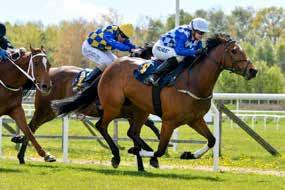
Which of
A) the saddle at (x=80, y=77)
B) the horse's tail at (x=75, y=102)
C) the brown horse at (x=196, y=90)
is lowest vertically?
the horse's tail at (x=75, y=102)

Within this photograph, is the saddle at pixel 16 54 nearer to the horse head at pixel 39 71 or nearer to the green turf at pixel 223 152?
the horse head at pixel 39 71

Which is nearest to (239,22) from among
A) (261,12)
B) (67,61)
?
(261,12)

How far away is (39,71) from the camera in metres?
11.4

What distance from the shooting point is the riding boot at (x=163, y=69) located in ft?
36.2

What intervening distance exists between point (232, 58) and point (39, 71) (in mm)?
2740

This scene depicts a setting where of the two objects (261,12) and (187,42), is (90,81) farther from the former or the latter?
(261,12)

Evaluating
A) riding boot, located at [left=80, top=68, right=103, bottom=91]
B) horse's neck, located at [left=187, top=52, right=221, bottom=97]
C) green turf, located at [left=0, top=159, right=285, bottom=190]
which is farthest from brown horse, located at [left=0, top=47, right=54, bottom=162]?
horse's neck, located at [left=187, top=52, right=221, bottom=97]

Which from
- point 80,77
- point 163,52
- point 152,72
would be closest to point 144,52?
point 163,52

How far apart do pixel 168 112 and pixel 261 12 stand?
70814 millimetres

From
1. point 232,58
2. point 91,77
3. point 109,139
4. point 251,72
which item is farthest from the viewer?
point 91,77

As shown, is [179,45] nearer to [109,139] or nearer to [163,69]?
[163,69]

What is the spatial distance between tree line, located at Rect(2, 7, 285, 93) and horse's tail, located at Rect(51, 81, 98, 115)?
3427 cm

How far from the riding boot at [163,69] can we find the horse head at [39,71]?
58.0 inches

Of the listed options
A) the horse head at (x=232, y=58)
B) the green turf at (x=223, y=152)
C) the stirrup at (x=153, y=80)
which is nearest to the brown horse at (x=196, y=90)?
the horse head at (x=232, y=58)
